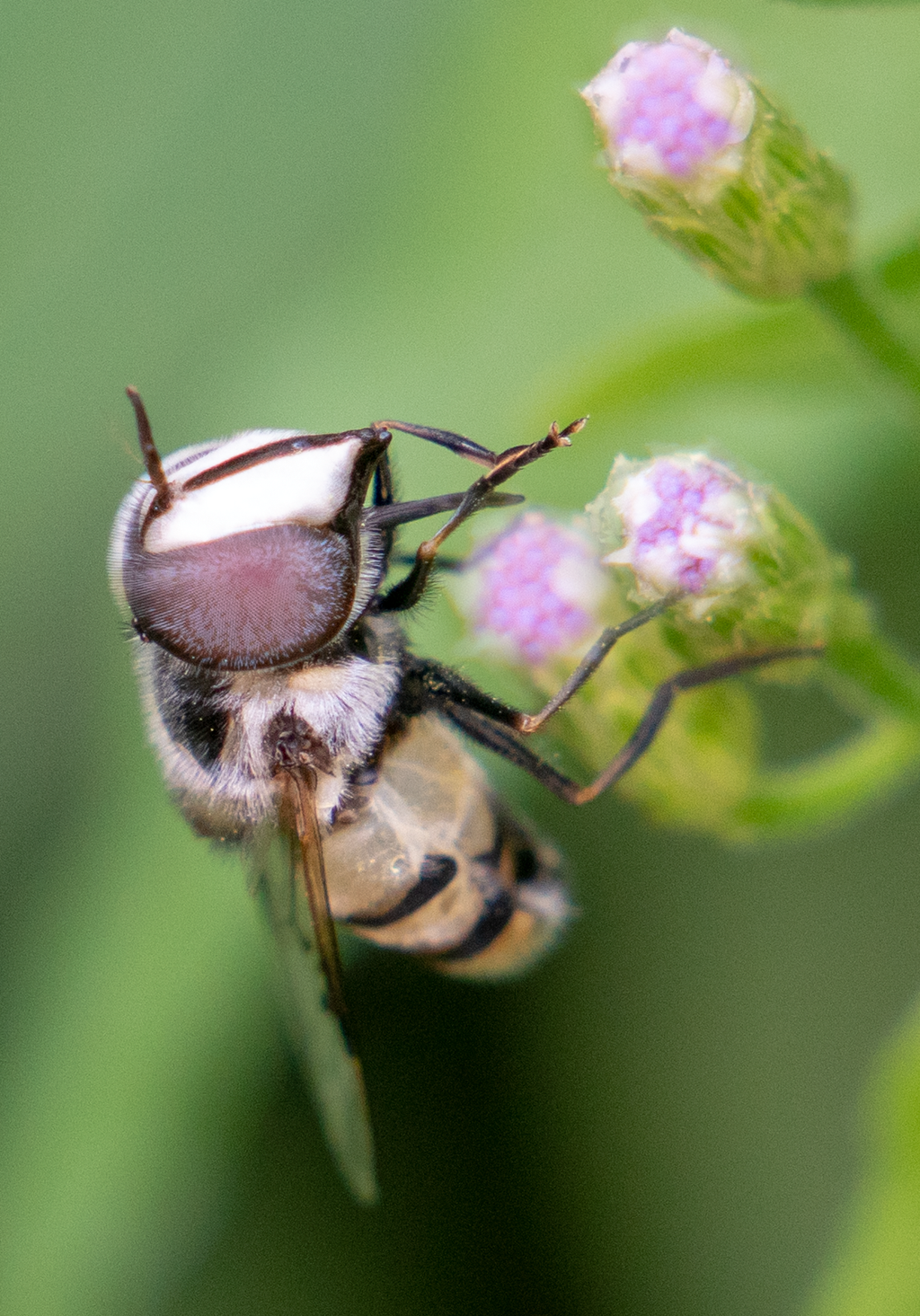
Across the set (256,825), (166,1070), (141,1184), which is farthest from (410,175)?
(141,1184)

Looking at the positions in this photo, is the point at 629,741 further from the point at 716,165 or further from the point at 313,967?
the point at 716,165

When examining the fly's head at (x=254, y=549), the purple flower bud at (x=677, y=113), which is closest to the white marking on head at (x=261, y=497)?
the fly's head at (x=254, y=549)

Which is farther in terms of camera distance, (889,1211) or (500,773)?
(500,773)

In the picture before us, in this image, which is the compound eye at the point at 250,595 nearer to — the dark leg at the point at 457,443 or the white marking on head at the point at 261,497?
the white marking on head at the point at 261,497

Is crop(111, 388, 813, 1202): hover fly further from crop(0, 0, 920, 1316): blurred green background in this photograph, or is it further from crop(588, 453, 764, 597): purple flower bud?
crop(0, 0, 920, 1316): blurred green background

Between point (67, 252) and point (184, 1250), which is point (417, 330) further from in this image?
point (184, 1250)

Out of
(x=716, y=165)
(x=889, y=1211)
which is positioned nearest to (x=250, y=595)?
(x=716, y=165)
